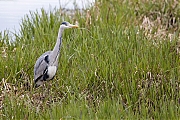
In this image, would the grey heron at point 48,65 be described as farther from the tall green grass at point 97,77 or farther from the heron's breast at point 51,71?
the tall green grass at point 97,77

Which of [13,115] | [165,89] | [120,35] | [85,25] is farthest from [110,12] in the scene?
[13,115]

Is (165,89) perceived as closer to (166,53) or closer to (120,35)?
(166,53)

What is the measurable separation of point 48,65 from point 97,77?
503mm

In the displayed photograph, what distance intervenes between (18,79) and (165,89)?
4.97 feet

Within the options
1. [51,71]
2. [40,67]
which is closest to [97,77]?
[51,71]

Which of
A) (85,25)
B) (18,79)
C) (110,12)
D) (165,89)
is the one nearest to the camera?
(165,89)

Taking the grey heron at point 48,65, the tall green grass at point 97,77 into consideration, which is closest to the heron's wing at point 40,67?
the grey heron at point 48,65

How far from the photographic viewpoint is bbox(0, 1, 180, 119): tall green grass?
4.22 meters

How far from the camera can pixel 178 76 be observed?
16.7 feet

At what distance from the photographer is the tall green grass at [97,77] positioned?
4.22 meters

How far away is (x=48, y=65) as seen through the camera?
5.04 m

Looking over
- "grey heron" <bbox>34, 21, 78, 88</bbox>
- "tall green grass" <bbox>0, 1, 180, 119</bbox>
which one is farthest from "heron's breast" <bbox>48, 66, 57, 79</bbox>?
"tall green grass" <bbox>0, 1, 180, 119</bbox>

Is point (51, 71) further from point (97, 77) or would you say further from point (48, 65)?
point (97, 77)

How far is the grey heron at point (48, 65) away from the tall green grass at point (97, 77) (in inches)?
5.0
